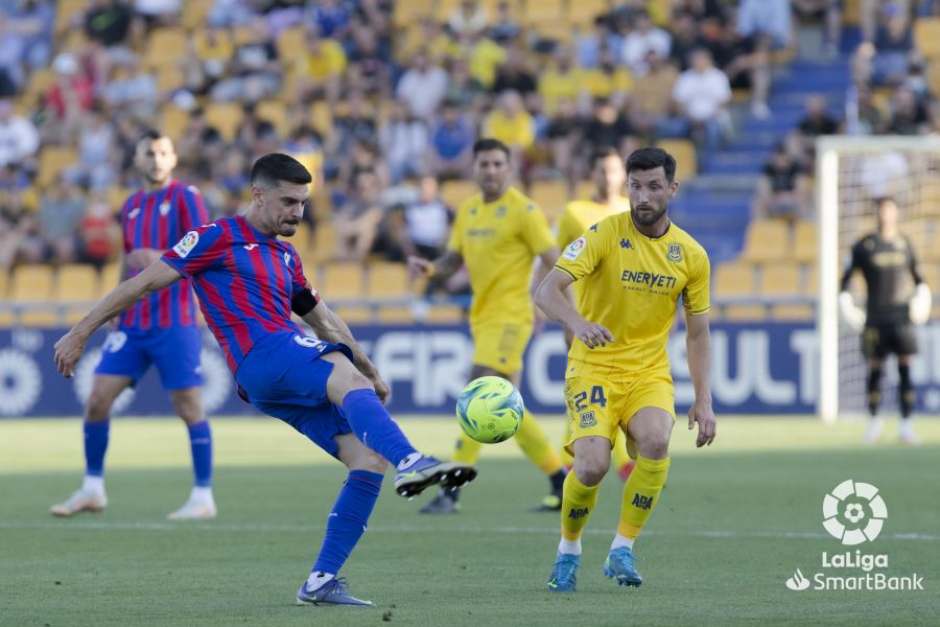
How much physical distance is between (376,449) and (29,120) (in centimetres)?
2348

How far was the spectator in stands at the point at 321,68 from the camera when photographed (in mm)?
27641

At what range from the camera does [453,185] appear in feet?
82.5

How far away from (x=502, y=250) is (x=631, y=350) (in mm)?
3852

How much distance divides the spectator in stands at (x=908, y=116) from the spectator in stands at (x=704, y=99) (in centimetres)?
250

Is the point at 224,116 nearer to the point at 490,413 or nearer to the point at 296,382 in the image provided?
the point at 490,413

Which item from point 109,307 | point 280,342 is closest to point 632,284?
point 280,342

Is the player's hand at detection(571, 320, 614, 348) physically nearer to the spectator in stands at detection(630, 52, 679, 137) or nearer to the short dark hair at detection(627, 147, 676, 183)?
the short dark hair at detection(627, 147, 676, 183)

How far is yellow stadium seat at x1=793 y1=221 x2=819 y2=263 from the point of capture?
75.7ft

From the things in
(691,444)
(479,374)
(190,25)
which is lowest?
(691,444)

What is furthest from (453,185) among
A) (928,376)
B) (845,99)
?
(928,376)

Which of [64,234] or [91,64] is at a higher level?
[91,64]

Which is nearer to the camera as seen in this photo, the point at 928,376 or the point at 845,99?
the point at 928,376

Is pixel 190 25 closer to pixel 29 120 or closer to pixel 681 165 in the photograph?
pixel 29 120

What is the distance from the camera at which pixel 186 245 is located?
25.8 ft
